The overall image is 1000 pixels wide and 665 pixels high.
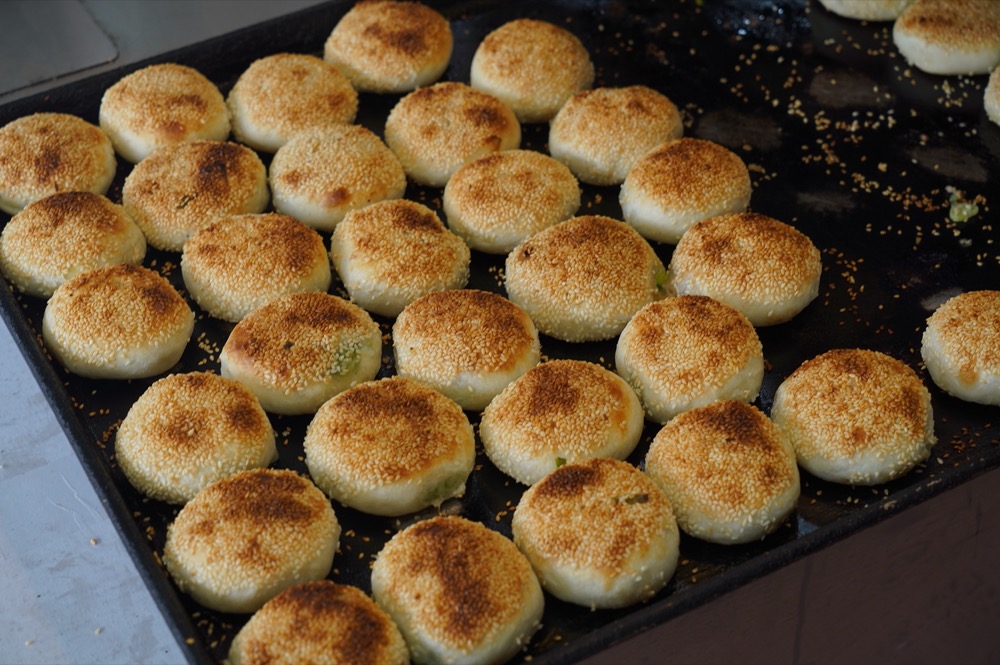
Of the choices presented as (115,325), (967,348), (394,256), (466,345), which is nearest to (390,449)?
(466,345)

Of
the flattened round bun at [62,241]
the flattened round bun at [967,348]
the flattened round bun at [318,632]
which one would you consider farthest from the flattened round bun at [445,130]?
the flattened round bun at [318,632]

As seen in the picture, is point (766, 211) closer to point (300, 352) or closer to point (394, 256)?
point (394, 256)

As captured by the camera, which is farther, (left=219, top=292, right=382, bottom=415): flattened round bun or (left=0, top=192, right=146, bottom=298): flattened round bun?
(left=0, top=192, right=146, bottom=298): flattened round bun

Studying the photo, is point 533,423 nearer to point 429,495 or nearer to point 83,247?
point 429,495

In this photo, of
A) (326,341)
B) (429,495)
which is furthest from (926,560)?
(326,341)

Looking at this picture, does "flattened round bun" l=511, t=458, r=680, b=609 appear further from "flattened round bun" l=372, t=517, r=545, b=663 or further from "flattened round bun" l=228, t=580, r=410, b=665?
"flattened round bun" l=228, t=580, r=410, b=665

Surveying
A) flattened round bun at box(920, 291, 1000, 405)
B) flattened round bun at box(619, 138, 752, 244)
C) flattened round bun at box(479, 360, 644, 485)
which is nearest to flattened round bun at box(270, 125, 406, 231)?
flattened round bun at box(619, 138, 752, 244)

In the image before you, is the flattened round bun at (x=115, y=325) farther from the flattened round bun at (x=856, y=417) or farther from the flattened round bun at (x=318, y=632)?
the flattened round bun at (x=856, y=417)
